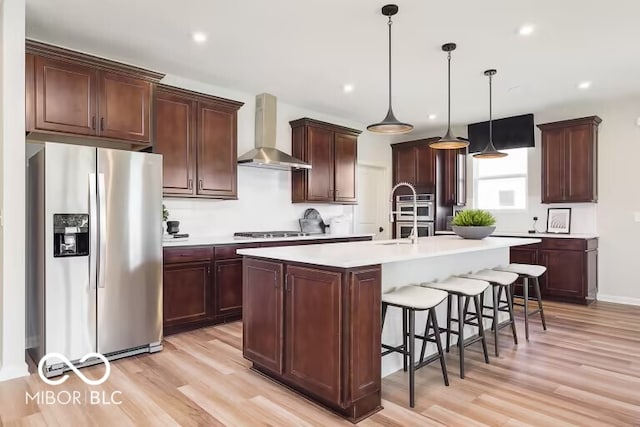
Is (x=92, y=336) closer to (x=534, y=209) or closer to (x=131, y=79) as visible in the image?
(x=131, y=79)

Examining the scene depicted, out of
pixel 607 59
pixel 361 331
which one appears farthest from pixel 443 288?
pixel 607 59

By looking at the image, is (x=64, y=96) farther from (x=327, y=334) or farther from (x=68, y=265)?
(x=327, y=334)

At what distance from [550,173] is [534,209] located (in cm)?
67

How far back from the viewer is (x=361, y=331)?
228 cm

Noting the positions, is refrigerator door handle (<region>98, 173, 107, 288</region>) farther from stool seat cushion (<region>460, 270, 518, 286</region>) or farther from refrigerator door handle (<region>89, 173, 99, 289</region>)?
stool seat cushion (<region>460, 270, 518, 286</region>)

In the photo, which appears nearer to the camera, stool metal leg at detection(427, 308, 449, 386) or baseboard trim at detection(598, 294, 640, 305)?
stool metal leg at detection(427, 308, 449, 386)

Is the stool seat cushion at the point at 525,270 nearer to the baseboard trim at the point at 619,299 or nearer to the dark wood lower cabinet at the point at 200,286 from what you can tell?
the baseboard trim at the point at 619,299

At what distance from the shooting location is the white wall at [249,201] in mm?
4582

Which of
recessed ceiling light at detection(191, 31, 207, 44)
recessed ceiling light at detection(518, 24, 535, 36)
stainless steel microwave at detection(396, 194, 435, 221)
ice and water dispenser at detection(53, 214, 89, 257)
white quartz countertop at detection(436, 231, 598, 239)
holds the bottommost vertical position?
white quartz countertop at detection(436, 231, 598, 239)

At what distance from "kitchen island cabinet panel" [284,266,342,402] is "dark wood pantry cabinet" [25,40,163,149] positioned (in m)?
2.19

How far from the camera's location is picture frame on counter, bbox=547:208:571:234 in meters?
5.58


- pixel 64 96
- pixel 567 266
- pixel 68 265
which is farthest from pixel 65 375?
pixel 567 266

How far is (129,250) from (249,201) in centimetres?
210

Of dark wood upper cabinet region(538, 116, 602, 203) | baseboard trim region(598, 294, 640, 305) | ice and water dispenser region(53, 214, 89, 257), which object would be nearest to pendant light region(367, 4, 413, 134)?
ice and water dispenser region(53, 214, 89, 257)
